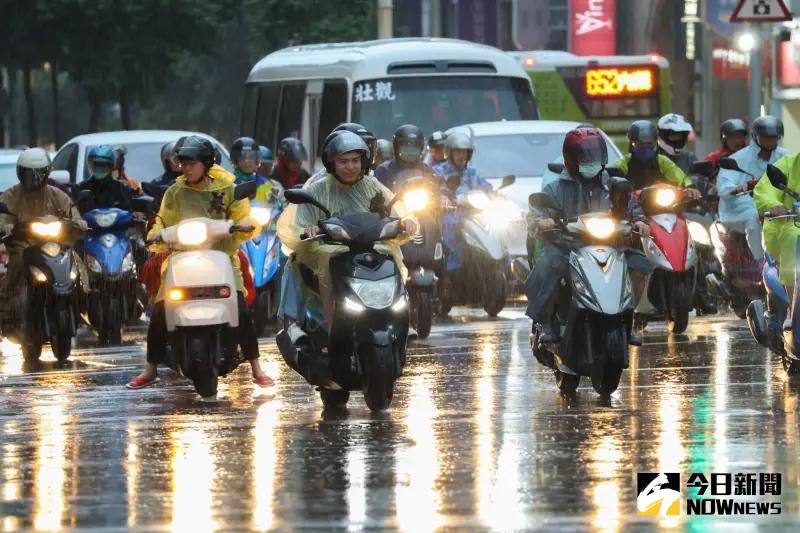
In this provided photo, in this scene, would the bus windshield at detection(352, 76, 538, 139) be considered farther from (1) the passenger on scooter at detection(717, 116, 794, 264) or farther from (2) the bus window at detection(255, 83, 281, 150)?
(1) the passenger on scooter at detection(717, 116, 794, 264)

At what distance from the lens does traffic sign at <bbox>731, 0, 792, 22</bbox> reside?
22.7 metres

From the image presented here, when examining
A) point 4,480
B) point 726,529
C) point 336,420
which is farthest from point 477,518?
point 336,420

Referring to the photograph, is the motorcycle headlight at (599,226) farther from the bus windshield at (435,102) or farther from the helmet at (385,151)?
the bus windshield at (435,102)

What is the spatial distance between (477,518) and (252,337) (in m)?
5.40

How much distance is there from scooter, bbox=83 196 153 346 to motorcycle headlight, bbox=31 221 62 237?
63.4 inches

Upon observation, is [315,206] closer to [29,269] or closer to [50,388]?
[50,388]

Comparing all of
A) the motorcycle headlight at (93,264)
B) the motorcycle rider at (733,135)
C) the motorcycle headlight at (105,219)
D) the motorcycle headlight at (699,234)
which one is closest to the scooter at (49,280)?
the motorcycle headlight at (105,219)

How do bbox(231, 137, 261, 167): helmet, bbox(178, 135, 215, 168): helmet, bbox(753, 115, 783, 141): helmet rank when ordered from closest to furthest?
1. bbox(178, 135, 215, 168): helmet
2. bbox(753, 115, 783, 141): helmet
3. bbox(231, 137, 261, 167): helmet

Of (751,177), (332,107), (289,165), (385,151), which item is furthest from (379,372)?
(332,107)

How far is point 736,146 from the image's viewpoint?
66.2ft

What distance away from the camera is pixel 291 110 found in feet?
96.5

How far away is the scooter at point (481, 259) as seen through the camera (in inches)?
821

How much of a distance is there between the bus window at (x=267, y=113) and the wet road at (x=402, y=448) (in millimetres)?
13944

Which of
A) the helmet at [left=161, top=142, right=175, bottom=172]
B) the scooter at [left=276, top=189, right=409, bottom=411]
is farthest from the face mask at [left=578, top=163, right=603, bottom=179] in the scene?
the helmet at [left=161, top=142, right=175, bottom=172]
